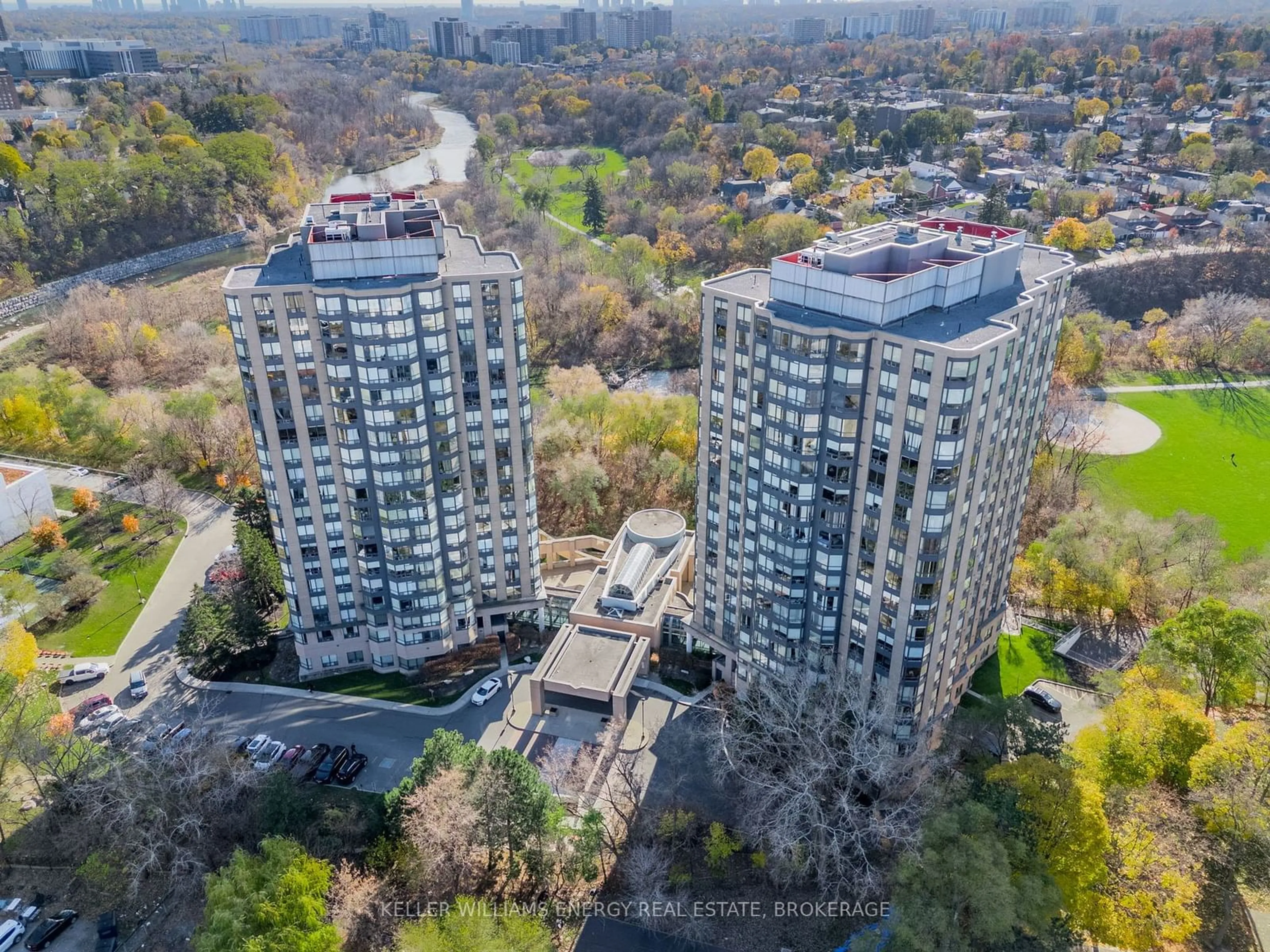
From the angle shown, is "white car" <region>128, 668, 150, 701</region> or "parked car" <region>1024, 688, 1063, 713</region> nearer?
"parked car" <region>1024, 688, 1063, 713</region>

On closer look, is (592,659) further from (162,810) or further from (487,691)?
(162,810)

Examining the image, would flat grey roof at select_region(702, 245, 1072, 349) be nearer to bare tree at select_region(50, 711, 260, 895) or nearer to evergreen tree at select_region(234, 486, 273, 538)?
Result: bare tree at select_region(50, 711, 260, 895)

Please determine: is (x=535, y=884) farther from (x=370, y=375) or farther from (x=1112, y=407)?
(x=1112, y=407)

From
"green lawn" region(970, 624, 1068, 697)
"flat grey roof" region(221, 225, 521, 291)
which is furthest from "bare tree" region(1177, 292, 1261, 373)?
"flat grey roof" region(221, 225, 521, 291)

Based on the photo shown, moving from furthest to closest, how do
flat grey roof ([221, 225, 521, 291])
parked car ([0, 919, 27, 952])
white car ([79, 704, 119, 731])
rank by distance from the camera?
white car ([79, 704, 119, 731])
flat grey roof ([221, 225, 521, 291])
parked car ([0, 919, 27, 952])

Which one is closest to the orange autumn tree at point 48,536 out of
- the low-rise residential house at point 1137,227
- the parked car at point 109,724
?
the parked car at point 109,724

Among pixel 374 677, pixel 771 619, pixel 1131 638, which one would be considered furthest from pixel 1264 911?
pixel 374 677
